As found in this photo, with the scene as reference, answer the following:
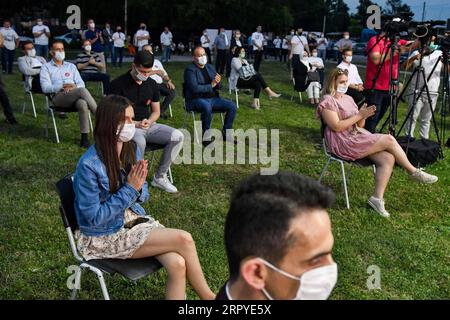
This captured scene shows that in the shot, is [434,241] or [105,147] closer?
[105,147]

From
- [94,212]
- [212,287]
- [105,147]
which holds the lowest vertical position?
[212,287]

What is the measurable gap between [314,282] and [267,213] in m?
0.33

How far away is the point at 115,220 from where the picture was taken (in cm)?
297

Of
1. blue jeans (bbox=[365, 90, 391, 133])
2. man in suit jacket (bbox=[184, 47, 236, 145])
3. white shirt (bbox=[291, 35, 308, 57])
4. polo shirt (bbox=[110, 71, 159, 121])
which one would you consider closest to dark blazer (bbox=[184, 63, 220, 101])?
man in suit jacket (bbox=[184, 47, 236, 145])

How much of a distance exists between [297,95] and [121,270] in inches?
407

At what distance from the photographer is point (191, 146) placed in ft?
23.6

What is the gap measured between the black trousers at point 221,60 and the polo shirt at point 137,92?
37.4 ft

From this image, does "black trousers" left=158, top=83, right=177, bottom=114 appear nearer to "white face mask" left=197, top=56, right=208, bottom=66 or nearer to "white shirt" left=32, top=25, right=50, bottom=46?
"white face mask" left=197, top=56, right=208, bottom=66

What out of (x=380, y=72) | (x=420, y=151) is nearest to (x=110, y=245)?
(x=420, y=151)

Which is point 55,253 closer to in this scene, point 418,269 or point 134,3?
point 418,269

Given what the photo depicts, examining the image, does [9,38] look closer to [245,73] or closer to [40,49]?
[40,49]

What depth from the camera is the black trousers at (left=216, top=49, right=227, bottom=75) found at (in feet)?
56.0

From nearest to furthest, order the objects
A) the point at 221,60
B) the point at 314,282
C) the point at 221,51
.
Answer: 1. the point at 314,282
2. the point at 221,51
3. the point at 221,60

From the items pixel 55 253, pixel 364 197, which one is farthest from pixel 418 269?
pixel 55 253
